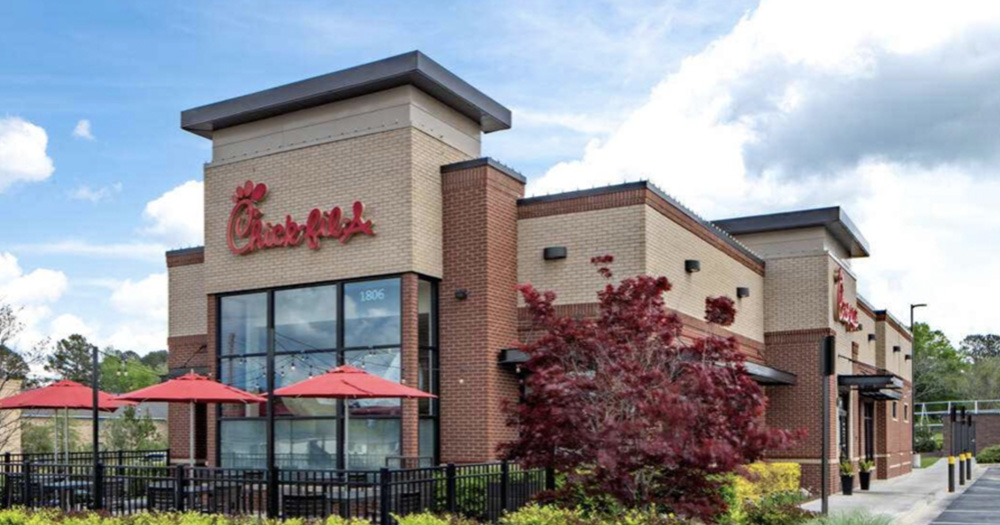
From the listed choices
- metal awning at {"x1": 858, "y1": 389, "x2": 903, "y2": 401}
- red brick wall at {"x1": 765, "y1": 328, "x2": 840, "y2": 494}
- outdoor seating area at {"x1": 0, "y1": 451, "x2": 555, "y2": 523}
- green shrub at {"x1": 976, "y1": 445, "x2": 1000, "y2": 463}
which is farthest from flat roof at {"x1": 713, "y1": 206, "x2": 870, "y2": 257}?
green shrub at {"x1": 976, "y1": 445, "x2": 1000, "y2": 463}

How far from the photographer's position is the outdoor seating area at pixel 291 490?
47.0 feet

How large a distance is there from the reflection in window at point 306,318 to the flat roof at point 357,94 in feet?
13.0

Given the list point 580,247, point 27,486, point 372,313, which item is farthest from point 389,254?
point 27,486

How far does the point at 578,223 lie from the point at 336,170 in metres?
5.14

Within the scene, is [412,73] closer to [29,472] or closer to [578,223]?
[578,223]

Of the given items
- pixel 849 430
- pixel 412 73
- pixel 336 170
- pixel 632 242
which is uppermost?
pixel 412 73

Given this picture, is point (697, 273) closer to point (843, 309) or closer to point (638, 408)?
point (843, 309)

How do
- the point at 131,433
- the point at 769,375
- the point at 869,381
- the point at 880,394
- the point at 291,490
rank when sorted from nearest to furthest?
1. the point at 291,490
2. the point at 769,375
3. the point at 869,381
4. the point at 131,433
5. the point at 880,394

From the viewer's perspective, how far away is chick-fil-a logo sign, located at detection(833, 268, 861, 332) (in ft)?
99.9

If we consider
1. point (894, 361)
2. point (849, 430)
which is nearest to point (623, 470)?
point (849, 430)

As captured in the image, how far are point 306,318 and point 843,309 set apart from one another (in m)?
17.3

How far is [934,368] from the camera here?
91500 millimetres

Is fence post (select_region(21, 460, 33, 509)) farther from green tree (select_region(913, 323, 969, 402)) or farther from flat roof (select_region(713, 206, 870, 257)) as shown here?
green tree (select_region(913, 323, 969, 402))

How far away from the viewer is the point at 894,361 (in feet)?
144
